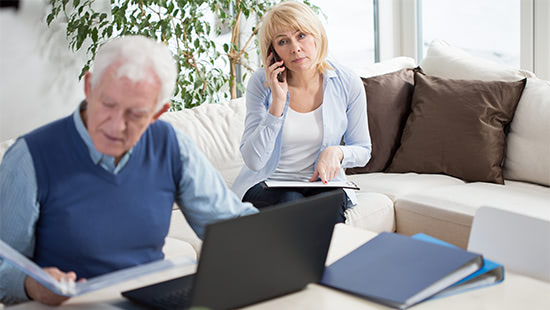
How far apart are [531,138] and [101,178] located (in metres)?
2.10

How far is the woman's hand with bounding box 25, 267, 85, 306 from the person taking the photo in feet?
3.45

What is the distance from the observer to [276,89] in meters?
2.31

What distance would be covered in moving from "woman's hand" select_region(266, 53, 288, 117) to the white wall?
64.6 inches

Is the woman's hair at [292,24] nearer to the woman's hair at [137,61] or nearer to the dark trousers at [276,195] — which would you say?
the dark trousers at [276,195]

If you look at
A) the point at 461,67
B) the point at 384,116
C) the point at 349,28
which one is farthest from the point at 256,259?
the point at 349,28

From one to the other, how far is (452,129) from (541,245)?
153 cm

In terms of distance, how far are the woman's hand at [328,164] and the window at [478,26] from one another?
191 centimetres

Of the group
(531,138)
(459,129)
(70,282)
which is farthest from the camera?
(459,129)

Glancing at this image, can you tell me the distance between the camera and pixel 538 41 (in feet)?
11.5

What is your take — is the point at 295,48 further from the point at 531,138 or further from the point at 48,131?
the point at 48,131

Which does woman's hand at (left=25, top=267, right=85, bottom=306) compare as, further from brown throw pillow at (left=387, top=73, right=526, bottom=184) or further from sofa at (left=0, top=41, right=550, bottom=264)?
brown throw pillow at (left=387, top=73, right=526, bottom=184)

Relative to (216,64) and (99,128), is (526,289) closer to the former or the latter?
(99,128)

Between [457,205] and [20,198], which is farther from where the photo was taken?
[457,205]

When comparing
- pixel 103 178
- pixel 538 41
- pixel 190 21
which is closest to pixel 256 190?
pixel 103 178
